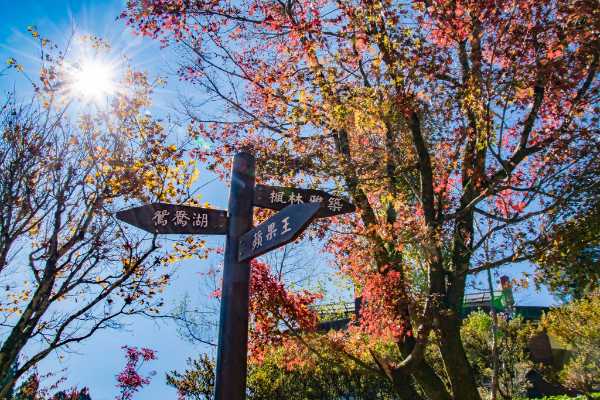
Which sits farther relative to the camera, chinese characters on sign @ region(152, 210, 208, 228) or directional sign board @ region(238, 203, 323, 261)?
chinese characters on sign @ region(152, 210, 208, 228)

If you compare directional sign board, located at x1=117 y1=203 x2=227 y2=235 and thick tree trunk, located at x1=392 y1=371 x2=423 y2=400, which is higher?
directional sign board, located at x1=117 y1=203 x2=227 y2=235

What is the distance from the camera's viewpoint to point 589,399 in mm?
10602

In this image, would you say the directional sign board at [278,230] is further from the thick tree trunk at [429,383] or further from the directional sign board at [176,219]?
the thick tree trunk at [429,383]

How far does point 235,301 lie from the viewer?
266cm

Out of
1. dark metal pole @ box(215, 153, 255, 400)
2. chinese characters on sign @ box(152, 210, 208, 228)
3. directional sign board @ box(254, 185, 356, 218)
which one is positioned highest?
directional sign board @ box(254, 185, 356, 218)

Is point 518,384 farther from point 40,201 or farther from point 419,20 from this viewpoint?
point 40,201

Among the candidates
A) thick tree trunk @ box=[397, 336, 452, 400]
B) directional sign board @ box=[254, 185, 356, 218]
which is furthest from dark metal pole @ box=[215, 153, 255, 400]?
thick tree trunk @ box=[397, 336, 452, 400]

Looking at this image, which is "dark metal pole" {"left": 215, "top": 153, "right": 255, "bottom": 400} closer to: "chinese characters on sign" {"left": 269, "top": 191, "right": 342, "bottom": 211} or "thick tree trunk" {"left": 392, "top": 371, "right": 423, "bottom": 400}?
"chinese characters on sign" {"left": 269, "top": 191, "right": 342, "bottom": 211}

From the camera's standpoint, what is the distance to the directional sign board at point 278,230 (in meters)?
2.24

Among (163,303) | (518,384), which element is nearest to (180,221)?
(163,303)

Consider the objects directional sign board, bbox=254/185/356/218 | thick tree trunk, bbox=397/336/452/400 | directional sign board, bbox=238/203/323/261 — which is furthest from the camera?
thick tree trunk, bbox=397/336/452/400

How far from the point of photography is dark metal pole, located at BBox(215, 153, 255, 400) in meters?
2.52

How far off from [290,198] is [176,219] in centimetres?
97

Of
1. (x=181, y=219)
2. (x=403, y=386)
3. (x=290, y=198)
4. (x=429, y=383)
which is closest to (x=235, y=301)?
(x=181, y=219)
